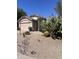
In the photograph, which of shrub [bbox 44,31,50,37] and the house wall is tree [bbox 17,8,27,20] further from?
shrub [bbox 44,31,50,37]

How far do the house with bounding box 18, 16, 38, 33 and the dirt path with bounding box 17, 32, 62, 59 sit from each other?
0.07 meters

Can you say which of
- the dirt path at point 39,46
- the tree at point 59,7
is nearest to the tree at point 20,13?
the dirt path at point 39,46

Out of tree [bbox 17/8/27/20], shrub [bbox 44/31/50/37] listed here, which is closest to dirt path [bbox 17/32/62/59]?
shrub [bbox 44/31/50/37]

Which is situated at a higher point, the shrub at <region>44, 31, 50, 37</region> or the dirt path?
the shrub at <region>44, 31, 50, 37</region>

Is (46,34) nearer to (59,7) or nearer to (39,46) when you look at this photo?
(39,46)

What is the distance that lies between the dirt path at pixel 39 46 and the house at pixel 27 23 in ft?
0.22

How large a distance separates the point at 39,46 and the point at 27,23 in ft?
0.89

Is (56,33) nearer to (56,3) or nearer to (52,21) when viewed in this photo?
(52,21)

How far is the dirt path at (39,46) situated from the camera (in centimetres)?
185

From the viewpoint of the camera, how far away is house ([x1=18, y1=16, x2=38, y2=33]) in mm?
1898

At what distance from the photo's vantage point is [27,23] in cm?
193

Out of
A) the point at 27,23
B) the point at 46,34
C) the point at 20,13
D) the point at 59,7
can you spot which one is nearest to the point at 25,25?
the point at 27,23
